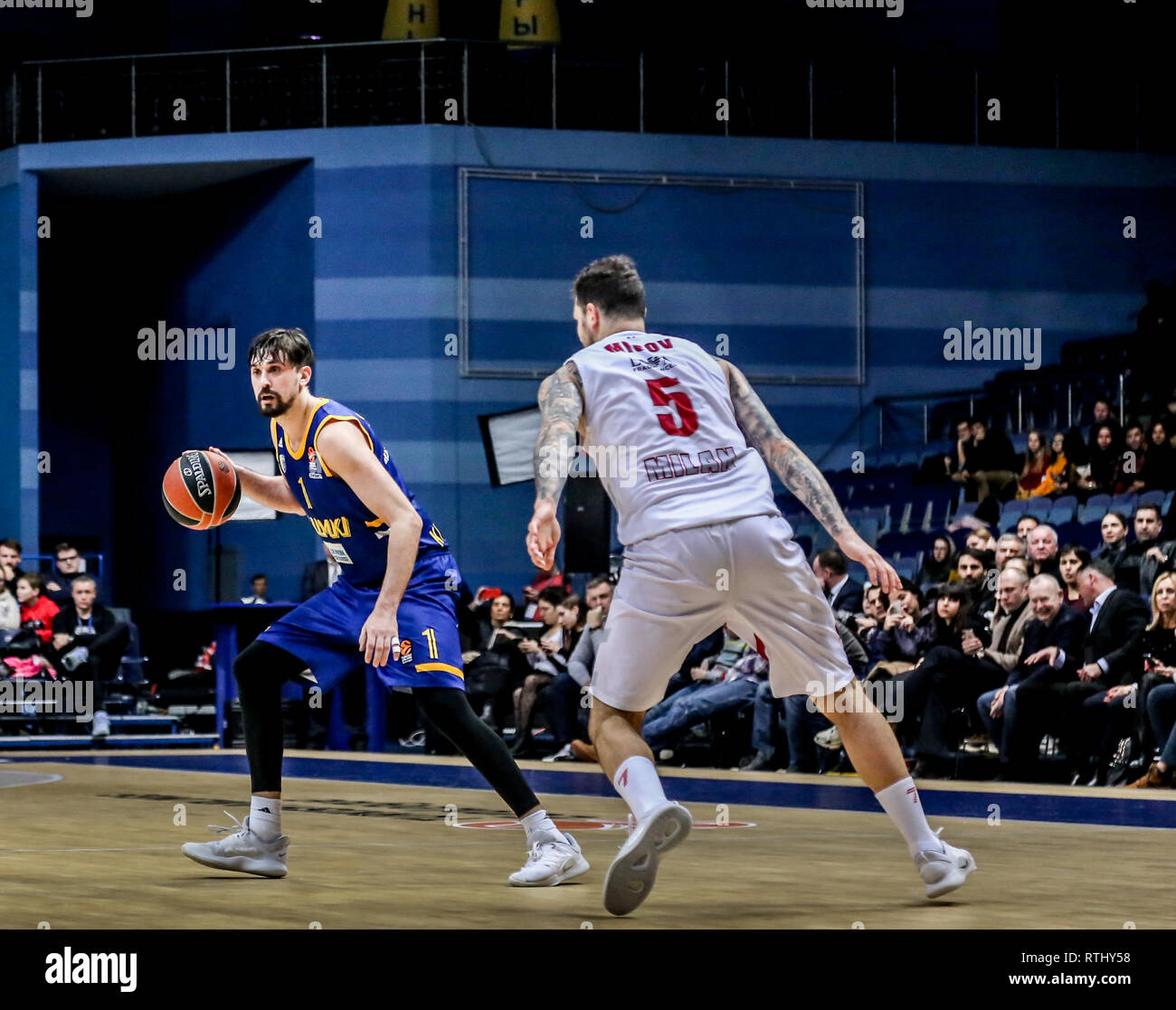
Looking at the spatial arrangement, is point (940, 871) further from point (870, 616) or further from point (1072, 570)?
point (870, 616)

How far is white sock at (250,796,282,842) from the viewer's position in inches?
213

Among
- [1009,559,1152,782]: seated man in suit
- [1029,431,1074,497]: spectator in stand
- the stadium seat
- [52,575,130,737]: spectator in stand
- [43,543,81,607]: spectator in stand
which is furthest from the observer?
[43,543,81,607]: spectator in stand

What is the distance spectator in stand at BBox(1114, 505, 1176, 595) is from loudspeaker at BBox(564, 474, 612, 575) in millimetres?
4312

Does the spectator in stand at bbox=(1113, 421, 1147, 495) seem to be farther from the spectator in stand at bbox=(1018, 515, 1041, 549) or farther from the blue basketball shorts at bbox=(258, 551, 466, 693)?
the blue basketball shorts at bbox=(258, 551, 466, 693)

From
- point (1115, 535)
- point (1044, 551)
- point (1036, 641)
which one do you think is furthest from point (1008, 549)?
point (1036, 641)

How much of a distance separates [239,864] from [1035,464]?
1099 cm

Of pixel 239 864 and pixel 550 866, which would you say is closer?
pixel 550 866

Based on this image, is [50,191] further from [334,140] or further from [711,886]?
[711,886]

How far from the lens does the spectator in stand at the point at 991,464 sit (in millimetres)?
15734

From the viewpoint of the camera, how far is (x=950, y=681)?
10359 mm

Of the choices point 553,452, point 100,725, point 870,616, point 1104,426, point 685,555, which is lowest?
point 100,725

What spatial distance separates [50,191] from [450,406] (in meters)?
5.28

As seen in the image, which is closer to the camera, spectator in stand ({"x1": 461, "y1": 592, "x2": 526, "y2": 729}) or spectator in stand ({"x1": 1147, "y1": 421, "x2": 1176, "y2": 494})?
spectator in stand ({"x1": 461, "y1": 592, "x2": 526, "y2": 729})

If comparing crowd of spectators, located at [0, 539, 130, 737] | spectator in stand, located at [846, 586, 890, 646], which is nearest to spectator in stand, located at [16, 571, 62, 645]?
crowd of spectators, located at [0, 539, 130, 737]
